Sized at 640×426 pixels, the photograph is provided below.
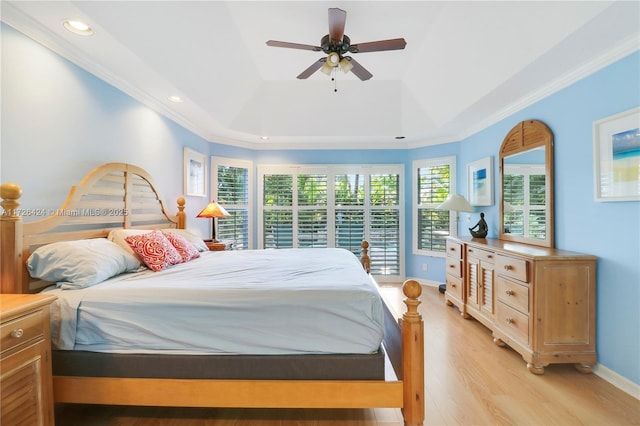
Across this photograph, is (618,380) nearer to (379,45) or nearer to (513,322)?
(513,322)

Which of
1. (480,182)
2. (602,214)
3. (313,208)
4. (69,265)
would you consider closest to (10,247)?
(69,265)

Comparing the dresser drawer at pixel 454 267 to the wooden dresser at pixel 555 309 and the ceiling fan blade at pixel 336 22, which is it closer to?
the wooden dresser at pixel 555 309

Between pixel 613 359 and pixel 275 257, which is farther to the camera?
pixel 275 257

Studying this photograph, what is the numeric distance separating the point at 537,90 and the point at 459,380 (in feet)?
9.00

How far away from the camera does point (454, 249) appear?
371cm

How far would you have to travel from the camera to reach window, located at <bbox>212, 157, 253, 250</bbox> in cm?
473

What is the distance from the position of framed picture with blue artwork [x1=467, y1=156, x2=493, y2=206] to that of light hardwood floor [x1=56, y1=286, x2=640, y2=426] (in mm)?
2087

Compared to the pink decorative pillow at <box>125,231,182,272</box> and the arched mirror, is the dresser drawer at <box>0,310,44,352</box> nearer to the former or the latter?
the pink decorative pillow at <box>125,231,182,272</box>

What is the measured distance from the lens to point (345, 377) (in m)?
1.59

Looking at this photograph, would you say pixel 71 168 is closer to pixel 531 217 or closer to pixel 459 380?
pixel 459 380

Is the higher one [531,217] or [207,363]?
[531,217]

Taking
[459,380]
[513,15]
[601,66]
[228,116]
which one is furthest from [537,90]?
[228,116]

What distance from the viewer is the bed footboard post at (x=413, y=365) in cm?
152

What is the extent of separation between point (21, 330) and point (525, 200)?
158 inches
